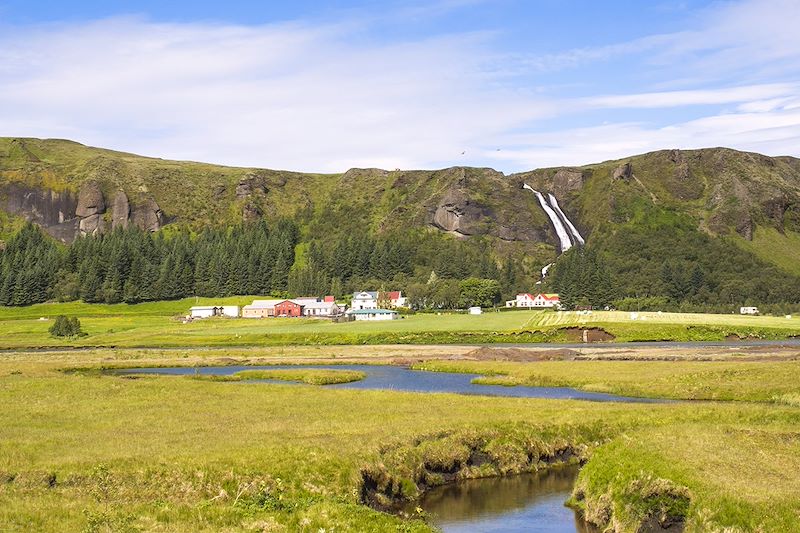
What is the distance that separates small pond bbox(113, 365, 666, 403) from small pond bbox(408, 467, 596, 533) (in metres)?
22.8

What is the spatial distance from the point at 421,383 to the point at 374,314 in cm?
11585

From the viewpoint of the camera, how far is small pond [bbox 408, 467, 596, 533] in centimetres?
3075

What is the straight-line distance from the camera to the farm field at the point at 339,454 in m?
24.4

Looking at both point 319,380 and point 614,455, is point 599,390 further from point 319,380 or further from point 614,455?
point 614,455

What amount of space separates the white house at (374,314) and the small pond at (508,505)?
476 ft

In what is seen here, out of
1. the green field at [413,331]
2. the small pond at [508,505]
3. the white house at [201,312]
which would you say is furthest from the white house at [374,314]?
the small pond at [508,505]

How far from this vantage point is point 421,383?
7444 centimetres

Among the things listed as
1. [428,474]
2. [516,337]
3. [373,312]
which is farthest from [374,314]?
[428,474]

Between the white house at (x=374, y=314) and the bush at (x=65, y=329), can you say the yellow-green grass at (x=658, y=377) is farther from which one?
the white house at (x=374, y=314)

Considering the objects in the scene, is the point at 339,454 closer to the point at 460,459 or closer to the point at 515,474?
the point at 460,459

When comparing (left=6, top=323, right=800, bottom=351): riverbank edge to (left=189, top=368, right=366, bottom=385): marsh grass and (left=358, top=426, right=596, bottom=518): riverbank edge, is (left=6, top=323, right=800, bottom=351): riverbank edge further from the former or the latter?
(left=358, top=426, right=596, bottom=518): riverbank edge

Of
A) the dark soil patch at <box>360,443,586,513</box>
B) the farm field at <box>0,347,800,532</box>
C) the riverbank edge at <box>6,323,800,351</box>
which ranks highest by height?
the farm field at <box>0,347,800,532</box>

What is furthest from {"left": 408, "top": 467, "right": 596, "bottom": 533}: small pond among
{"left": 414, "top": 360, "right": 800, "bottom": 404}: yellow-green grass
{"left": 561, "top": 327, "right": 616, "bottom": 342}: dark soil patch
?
{"left": 561, "top": 327, "right": 616, "bottom": 342}: dark soil patch

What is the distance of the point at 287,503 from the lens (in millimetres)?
26422
